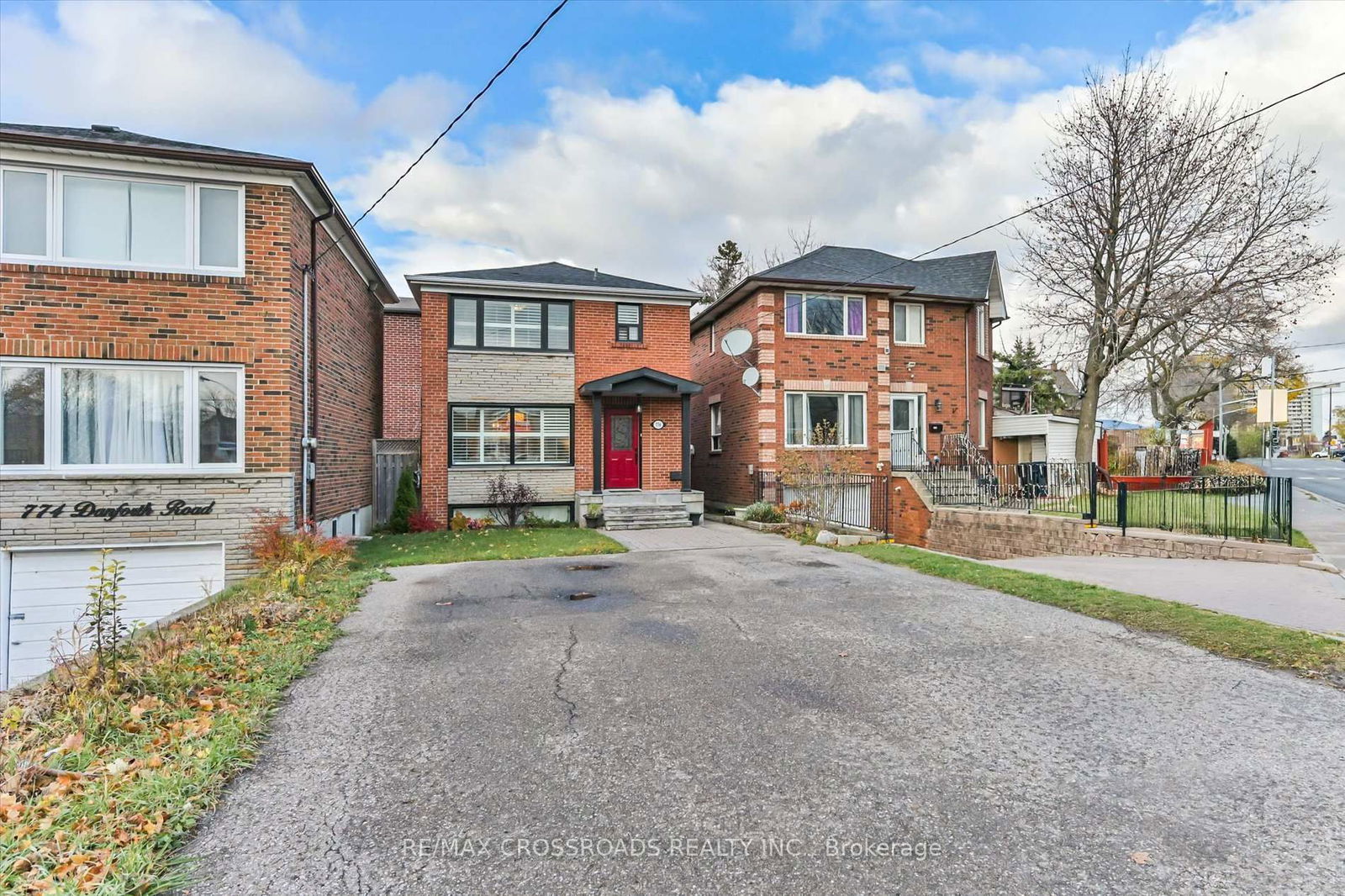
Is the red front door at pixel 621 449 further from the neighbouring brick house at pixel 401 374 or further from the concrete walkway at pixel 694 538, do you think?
the neighbouring brick house at pixel 401 374

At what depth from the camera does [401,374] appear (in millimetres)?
18172

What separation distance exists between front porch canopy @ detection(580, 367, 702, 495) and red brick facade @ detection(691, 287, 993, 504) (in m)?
1.96

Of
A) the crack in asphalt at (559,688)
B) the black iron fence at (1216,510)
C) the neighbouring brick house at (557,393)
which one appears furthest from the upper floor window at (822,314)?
the crack in asphalt at (559,688)

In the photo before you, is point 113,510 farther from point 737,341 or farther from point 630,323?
point 737,341

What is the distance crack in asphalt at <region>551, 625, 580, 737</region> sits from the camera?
394cm

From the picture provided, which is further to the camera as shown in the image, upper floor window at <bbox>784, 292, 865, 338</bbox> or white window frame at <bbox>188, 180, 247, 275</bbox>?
upper floor window at <bbox>784, 292, 865, 338</bbox>

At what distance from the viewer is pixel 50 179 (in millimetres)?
9664

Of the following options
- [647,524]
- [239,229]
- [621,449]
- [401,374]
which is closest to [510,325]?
[401,374]

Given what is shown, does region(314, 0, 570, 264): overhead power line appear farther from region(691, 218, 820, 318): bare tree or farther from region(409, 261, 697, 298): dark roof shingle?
region(691, 218, 820, 318): bare tree

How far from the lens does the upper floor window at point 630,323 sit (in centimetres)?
1697

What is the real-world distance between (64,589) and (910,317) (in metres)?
19.8

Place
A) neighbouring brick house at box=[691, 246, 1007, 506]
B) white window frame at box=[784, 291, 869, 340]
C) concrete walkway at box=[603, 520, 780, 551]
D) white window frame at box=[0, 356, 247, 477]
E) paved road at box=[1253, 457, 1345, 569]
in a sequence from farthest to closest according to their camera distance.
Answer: white window frame at box=[784, 291, 869, 340] < neighbouring brick house at box=[691, 246, 1007, 506] < concrete walkway at box=[603, 520, 780, 551] < paved road at box=[1253, 457, 1345, 569] < white window frame at box=[0, 356, 247, 477]

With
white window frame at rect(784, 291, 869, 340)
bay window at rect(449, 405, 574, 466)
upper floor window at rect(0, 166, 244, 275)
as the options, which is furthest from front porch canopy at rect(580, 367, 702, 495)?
upper floor window at rect(0, 166, 244, 275)

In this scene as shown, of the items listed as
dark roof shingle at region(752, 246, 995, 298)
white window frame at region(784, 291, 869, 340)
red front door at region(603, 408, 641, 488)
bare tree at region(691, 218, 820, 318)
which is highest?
bare tree at region(691, 218, 820, 318)
